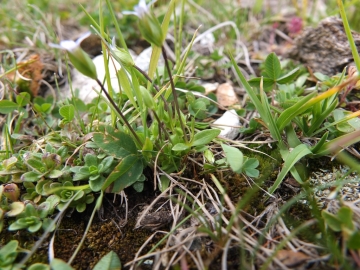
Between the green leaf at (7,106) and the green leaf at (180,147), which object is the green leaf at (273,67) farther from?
the green leaf at (7,106)

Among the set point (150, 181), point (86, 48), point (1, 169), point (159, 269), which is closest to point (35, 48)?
point (86, 48)

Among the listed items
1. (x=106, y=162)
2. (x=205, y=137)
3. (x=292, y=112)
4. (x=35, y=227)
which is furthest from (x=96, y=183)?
(x=292, y=112)

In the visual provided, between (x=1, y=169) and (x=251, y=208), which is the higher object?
(x=1, y=169)

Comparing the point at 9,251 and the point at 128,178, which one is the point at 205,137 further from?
the point at 9,251

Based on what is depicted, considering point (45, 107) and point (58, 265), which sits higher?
point (45, 107)

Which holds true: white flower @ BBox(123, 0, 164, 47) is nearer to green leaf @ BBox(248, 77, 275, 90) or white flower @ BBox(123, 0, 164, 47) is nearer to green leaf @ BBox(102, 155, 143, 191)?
green leaf @ BBox(102, 155, 143, 191)

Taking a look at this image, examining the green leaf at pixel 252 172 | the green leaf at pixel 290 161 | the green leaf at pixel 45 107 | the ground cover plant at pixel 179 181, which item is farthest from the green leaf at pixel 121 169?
the green leaf at pixel 45 107

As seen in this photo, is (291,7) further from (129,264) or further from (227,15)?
(129,264)
